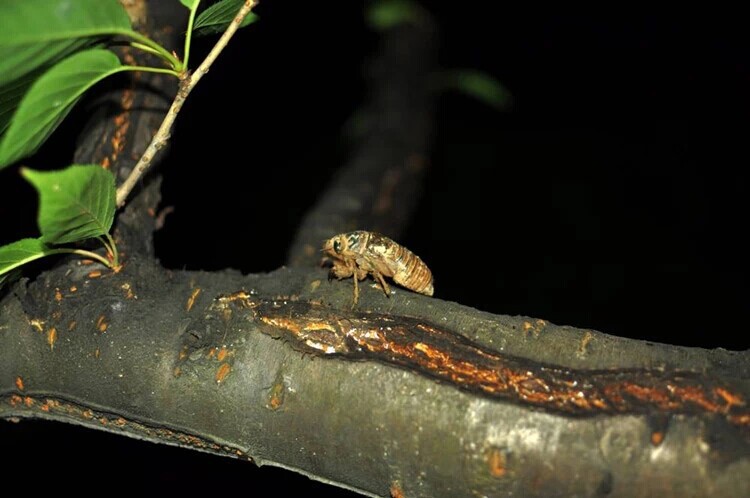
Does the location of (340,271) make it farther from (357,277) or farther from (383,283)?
(383,283)

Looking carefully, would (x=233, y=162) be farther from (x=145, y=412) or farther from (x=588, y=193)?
(x=145, y=412)

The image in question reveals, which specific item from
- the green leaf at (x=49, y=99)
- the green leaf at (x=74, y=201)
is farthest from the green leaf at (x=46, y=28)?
the green leaf at (x=74, y=201)

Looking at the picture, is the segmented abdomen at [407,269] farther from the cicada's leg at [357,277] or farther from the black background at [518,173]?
the black background at [518,173]

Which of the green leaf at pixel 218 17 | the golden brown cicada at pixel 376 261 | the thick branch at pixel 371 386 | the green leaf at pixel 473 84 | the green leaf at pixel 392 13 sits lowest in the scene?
the thick branch at pixel 371 386

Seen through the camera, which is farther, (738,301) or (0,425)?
(738,301)

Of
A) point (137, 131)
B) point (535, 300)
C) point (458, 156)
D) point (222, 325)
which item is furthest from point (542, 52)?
point (222, 325)

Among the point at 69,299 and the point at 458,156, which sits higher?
the point at 458,156

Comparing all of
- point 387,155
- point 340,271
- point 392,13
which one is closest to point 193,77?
point 340,271
